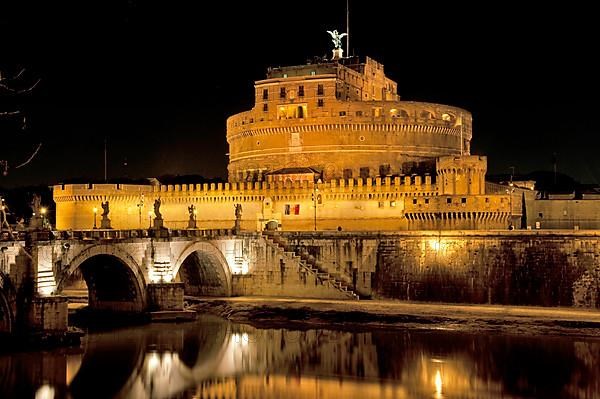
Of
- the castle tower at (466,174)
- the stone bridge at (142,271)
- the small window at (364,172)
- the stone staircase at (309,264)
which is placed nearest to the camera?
the stone bridge at (142,271)

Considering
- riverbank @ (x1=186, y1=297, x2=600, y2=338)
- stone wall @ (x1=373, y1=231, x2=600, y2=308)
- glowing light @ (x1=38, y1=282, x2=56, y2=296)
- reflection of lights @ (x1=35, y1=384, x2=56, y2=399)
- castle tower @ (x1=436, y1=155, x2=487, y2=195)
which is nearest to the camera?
reflection of lights @ (x1=35, y1=384, x2=56, y2=399)

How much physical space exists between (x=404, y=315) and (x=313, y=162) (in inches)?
945

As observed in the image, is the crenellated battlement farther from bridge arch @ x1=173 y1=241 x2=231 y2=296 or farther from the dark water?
the dark water

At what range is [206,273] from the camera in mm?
51062

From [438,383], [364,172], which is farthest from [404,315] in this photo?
[364,172]

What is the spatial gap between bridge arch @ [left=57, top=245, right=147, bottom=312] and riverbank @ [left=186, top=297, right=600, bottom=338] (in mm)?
4219

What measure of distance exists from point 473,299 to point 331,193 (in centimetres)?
1537

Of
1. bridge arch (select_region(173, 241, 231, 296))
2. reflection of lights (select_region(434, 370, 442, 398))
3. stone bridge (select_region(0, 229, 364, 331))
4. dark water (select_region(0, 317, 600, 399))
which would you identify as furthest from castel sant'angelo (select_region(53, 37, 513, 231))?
reflection of lights (select_region(434, 370, 442, 398))

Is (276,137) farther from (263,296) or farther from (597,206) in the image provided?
(597,206)

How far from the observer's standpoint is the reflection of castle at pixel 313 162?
192 ft

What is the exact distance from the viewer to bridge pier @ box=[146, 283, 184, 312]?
139ft

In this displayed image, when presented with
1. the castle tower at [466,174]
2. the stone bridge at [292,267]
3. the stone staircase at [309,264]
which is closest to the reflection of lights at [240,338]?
the stone bridge at [292,267]

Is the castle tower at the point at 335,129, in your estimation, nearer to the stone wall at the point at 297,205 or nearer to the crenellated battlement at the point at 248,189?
the crenellated battlement at the point at 248,189

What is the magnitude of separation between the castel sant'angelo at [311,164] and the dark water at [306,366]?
1949cm
